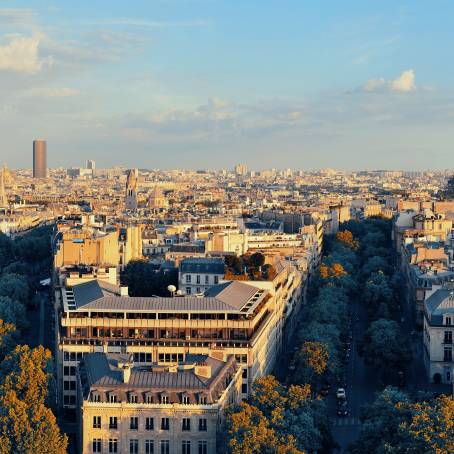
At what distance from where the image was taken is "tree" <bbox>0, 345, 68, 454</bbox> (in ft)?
147

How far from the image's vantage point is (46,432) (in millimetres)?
45375

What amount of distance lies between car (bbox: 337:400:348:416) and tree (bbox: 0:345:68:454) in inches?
679

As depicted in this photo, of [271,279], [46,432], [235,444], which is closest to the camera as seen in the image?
[235,444]

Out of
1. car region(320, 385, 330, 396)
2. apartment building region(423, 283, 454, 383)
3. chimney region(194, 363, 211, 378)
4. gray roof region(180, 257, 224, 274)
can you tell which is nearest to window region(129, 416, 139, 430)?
chimney region(194, 363, 211, 378)

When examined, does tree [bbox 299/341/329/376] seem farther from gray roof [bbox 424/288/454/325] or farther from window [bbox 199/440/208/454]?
window [bbox 199/440/208/454]

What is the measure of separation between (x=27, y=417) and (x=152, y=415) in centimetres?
583

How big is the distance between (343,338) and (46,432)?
33.7 meters

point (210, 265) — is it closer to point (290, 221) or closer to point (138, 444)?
point (138, 444)

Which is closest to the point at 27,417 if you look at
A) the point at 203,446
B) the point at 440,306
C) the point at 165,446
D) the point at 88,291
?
the point at 165,446

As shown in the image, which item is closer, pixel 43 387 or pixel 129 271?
pixel 43 387

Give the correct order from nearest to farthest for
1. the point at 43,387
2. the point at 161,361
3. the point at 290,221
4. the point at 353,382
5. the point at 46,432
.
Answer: the point at 46,432 < the point at 43,387 < the point at 161,361 < the point at 353,382 < the point at 290,221

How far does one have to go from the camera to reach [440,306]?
66812 mm

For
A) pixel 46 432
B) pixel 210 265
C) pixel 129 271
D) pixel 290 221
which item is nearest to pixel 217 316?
pixel 46 432

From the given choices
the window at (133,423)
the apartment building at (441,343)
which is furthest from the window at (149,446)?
the apartment building at (441,343)
